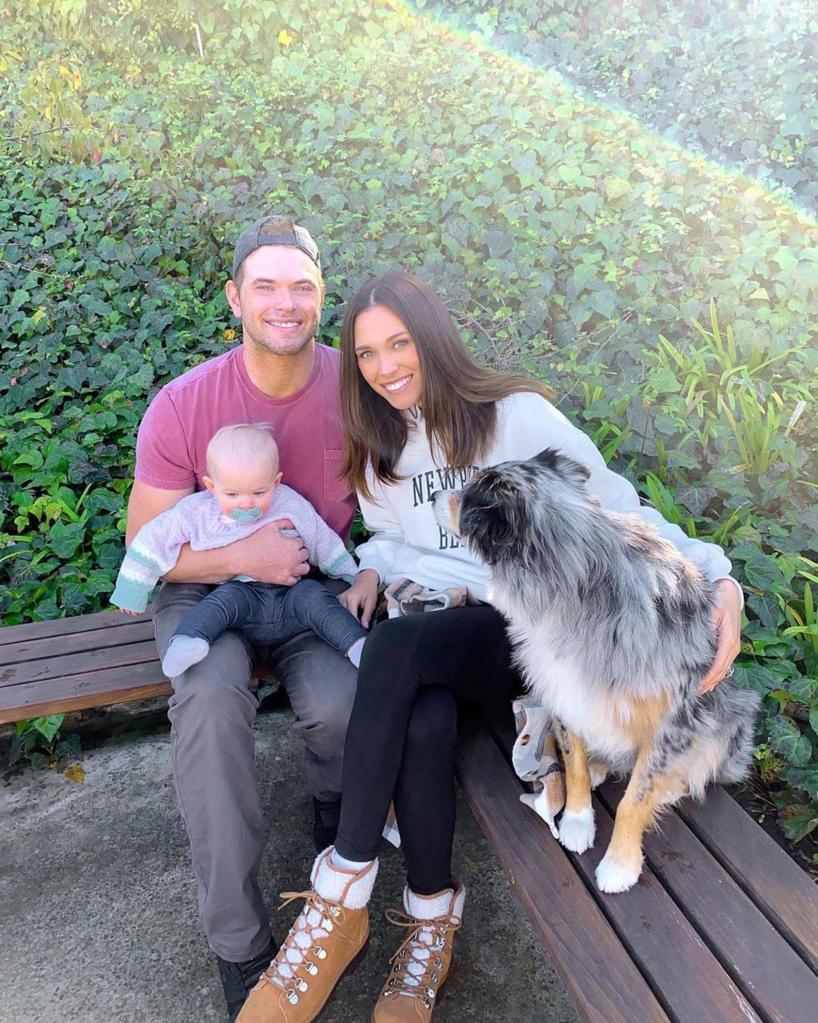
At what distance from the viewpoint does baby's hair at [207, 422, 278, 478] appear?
2.65m

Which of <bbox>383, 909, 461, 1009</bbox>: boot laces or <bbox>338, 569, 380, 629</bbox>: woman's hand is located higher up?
<bbox>338, 569, 380, 629</bbox>: woman's hand

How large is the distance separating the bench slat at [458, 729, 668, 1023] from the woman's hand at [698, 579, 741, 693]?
0.59 metres

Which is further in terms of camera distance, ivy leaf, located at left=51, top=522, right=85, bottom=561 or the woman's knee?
ivy leaf, located at left=51, top=522, right=85, bottom=561

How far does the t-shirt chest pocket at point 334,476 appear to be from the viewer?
9.98ft

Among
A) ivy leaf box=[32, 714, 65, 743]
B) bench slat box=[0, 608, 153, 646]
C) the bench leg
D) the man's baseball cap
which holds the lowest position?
ivy leaf box=[32, 714, 65, 743]

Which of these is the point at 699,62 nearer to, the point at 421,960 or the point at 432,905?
the point at 432,905

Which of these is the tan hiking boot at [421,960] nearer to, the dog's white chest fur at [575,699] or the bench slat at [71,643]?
the dog's white chest fur at [575,699]

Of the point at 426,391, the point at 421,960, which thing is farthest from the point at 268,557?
the point at 421,960

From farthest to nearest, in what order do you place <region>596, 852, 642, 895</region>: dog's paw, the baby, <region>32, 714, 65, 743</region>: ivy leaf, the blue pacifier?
<region>32, 714, 65, 743</region>: ivy leaf, the blue pacifier, the baby, <region>596, 852, 642, 895</region>: dog's paw

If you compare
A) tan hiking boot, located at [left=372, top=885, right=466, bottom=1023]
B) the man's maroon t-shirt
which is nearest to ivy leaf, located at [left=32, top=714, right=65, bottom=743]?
the man's maroon t-shirt

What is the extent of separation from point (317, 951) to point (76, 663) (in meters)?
1.42

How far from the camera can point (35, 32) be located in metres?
7.47

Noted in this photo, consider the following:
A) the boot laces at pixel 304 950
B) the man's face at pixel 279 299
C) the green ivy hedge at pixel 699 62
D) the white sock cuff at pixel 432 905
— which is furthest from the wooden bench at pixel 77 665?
the green ivy hedge at pixel 699 62

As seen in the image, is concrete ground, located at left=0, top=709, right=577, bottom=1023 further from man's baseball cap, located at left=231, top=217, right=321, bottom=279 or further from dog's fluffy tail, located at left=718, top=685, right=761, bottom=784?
man's baseball cap, located at left=231, top=217, right=321, bottom=279
